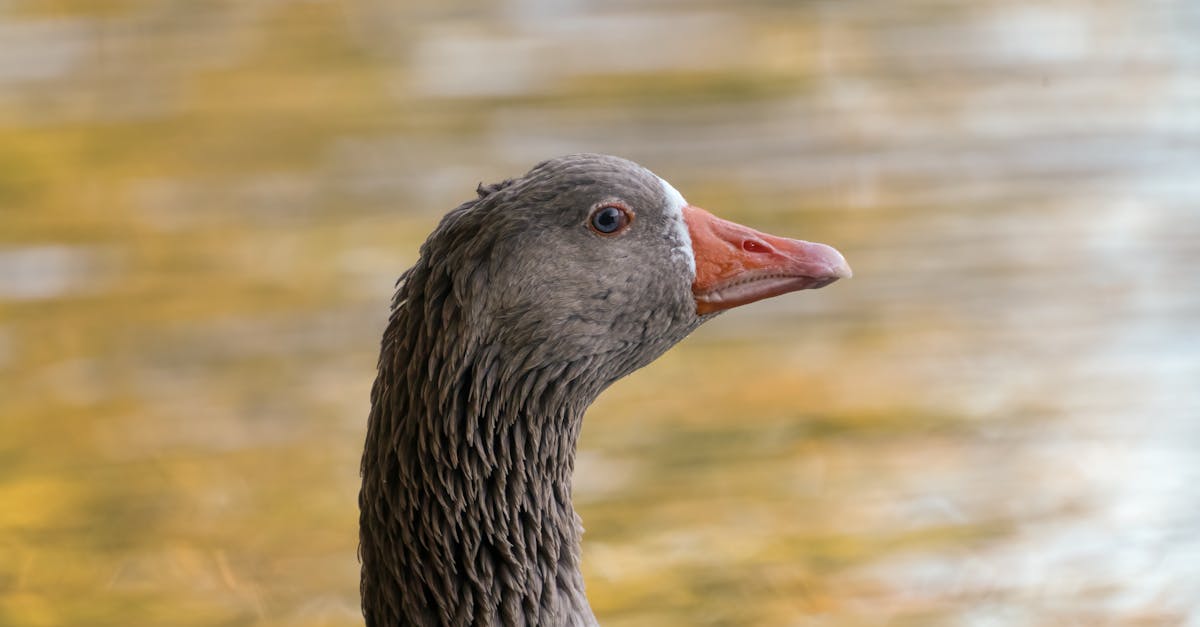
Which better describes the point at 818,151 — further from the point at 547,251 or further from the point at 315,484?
the point at 547,251

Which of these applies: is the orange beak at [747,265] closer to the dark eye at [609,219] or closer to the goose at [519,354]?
the goose at [519,354]

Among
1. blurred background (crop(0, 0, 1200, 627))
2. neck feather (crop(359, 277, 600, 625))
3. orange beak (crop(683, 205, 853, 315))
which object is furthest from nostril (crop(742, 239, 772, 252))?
blurred background (crop(0, 0, 1200, 627))

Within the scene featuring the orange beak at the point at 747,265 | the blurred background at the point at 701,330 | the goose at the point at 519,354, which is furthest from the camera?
the blurred background at the point at 701,330

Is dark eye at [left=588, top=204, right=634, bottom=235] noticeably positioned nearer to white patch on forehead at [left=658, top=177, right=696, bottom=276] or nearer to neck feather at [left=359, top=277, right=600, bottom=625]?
white patch on forehead at [left=658, top=177, right=696, bottom=276]

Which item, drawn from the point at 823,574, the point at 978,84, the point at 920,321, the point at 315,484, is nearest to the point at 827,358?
the point at 920,321

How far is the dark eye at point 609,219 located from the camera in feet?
8.54

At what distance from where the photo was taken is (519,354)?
8.43 feet

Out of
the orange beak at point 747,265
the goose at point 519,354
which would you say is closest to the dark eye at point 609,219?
the goose at point 519,354

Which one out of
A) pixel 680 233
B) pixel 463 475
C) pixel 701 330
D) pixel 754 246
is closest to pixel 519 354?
pixel 463 475

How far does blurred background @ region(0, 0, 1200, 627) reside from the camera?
443cm

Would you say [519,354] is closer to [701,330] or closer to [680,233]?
[680,233]

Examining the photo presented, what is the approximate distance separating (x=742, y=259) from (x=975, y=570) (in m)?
2.01

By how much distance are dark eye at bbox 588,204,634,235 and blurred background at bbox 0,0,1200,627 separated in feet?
5.89

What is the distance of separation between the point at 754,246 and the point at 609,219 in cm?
27
